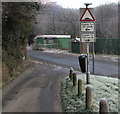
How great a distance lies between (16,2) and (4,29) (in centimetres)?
306

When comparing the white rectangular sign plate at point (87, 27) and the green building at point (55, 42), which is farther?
the green building at point (55, 42)

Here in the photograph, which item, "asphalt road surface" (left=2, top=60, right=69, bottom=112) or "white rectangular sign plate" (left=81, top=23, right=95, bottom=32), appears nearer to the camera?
"asphalt road surface" (left=2, top=60, right=69, bottom=112)

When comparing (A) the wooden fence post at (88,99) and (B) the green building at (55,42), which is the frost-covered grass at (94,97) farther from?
(B) the green building at (55,42)

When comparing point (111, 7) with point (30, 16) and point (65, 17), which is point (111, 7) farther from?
point (30, 16)

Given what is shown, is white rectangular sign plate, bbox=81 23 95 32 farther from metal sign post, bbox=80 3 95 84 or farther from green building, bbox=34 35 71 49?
green building, bbox=34 35 71 49

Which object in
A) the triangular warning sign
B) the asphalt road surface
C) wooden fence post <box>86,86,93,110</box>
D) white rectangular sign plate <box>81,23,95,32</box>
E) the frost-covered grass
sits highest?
the triangular warning sign

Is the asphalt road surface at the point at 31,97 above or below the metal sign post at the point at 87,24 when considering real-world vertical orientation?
below

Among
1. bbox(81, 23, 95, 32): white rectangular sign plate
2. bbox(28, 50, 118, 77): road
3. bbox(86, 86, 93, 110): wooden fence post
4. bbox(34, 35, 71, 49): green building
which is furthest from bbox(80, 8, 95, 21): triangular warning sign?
bbox(34, 35, 71, 49): green building

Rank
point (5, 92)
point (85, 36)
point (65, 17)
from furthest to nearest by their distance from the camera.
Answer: point (65, 17), point (85, 36), point (5, 92)

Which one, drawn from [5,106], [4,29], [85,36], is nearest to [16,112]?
[5,106]

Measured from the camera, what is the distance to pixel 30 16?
43.9 ft

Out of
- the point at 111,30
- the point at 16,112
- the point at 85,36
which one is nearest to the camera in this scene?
the point at 16,112

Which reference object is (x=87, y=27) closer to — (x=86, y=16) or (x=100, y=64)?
(x=86, y=16)

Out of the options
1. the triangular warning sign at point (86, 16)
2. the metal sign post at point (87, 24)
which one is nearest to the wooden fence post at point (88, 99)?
the metal sign post at point (87, 24)
